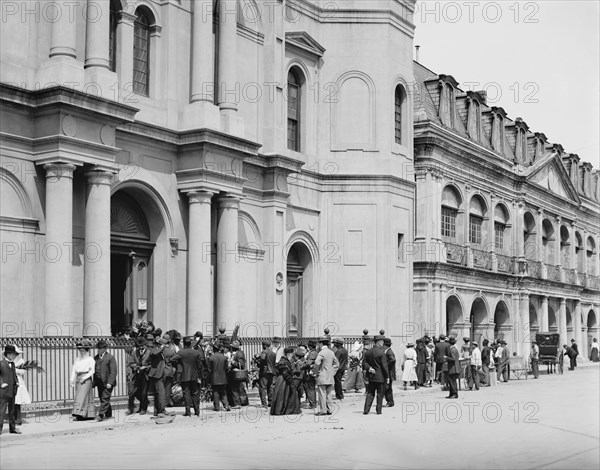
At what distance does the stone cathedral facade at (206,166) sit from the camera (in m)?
Answer: 22.2

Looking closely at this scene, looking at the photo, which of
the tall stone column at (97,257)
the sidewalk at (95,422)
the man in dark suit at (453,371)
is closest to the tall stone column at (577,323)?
the man in dark suit at (453,371)

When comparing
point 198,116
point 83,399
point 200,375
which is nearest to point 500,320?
point 198,116

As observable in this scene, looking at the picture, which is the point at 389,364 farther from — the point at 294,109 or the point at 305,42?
the point at 305,42

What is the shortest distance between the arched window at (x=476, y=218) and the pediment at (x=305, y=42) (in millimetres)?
15396

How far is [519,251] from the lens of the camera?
169 ft

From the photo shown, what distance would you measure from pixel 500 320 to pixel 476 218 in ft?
20.7

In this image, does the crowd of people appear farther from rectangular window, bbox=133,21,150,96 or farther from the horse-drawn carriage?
the horse-drawn carriage

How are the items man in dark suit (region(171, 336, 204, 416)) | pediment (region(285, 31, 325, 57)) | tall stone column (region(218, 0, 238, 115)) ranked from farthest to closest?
1. pediment (region(285, 31, 325, 57))
2. tall stone column (region(218, 0, 238, 115))
3. man in dark suit (region(171, 336, 204, 416))

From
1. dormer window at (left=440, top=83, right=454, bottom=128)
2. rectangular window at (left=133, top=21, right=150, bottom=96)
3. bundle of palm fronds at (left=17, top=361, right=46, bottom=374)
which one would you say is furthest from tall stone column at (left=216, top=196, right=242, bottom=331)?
dormer window at (left=440, top=83, right=454, bottom=128)

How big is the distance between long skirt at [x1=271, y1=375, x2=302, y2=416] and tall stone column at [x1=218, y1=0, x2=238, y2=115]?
8788 millimetres

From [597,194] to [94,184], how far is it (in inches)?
2005

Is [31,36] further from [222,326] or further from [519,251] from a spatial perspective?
[519,251]

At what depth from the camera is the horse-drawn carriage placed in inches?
1772

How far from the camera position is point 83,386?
63.4 feet
